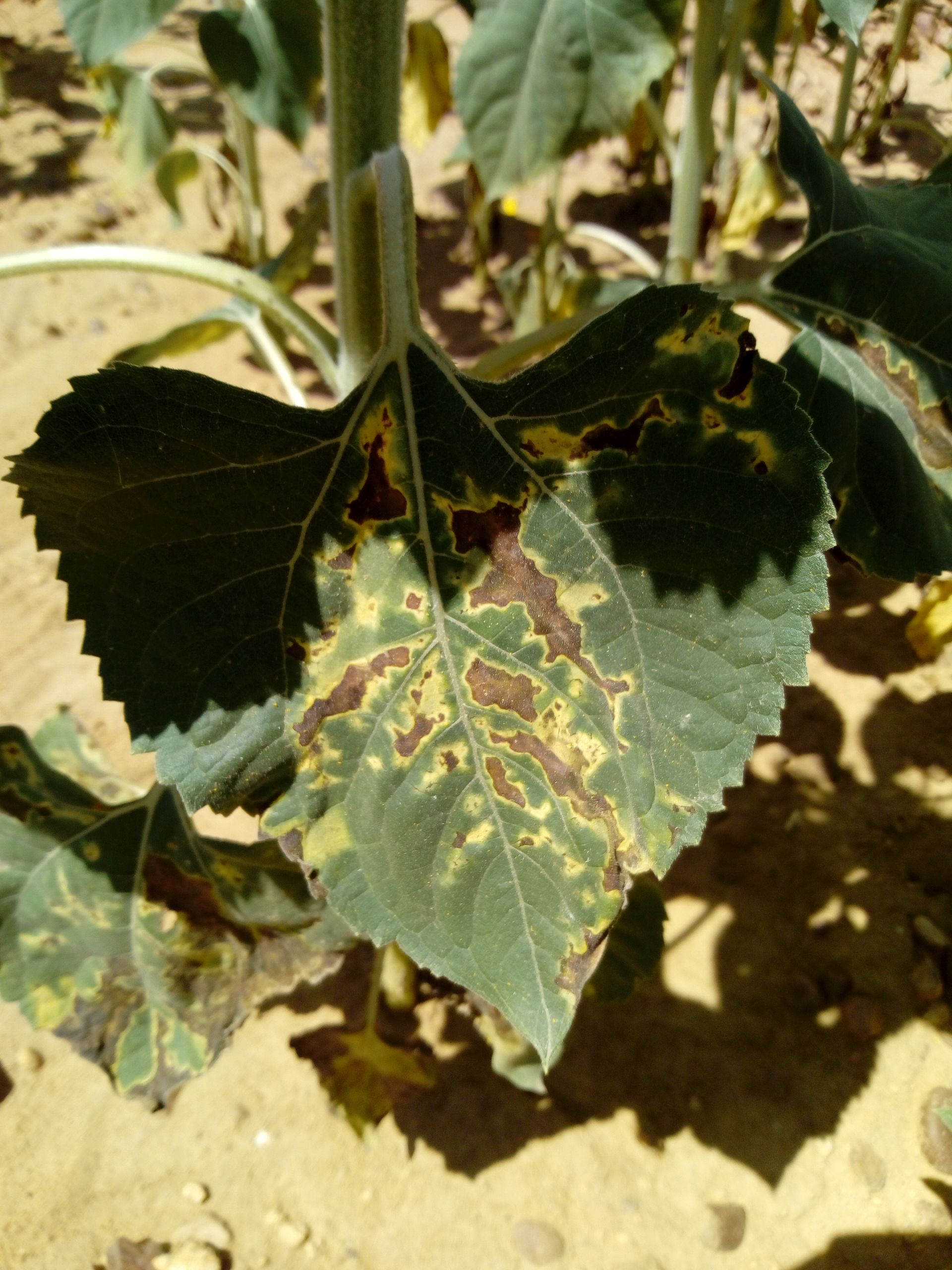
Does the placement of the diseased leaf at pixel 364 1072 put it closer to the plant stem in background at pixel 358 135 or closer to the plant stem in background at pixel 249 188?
the plant stem in background at pixel 358 135

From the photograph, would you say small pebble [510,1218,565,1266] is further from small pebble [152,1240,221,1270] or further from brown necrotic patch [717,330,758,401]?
brown necrotic patch [717,330,758,401]

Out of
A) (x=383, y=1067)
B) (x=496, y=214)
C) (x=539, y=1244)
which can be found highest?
(x=496, y=214)

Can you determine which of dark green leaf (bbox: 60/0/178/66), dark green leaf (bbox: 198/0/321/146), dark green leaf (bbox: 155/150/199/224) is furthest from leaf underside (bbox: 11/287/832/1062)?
dark green leaf (bbox: 155/150/199/224)

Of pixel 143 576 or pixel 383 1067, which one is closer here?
Answer: pixel 143 576

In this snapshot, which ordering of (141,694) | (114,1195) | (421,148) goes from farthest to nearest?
(421,148), (114,1195), (141,694)

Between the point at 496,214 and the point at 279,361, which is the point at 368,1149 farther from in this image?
Answer: the point at 496,214

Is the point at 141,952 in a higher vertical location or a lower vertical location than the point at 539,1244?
higher

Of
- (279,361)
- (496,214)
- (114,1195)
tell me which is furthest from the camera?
(496,214)

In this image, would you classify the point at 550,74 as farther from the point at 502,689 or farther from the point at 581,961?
the point at 581,961

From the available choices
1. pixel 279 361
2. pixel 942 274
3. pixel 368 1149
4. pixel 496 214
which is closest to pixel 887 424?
pixel 942 274
